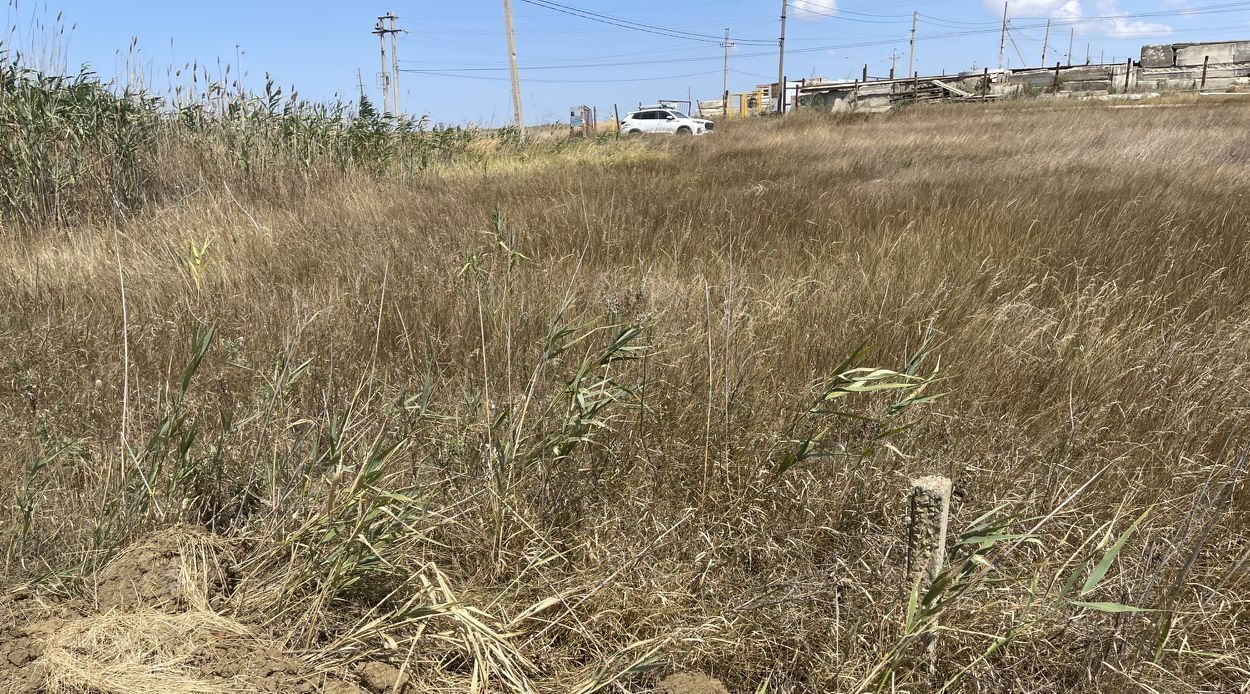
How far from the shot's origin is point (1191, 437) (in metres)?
2.01

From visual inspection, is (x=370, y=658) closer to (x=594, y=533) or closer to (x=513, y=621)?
(x=513, y=621)

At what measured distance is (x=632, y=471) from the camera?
6.14 feet

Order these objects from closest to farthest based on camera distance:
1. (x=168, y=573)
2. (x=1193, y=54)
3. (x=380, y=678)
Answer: (x=380, y=678), (x=168, y=573), (x=1193, y=54)

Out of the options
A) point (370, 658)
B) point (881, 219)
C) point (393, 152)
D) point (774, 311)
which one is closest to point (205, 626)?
point (370, 658)

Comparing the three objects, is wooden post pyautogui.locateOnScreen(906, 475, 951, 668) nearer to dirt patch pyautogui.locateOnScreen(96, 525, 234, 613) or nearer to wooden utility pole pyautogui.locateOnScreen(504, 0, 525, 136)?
dirt patch pyautogui.locateOnScreen(96, 525, 234, 613)

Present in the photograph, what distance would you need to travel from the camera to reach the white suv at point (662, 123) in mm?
27938

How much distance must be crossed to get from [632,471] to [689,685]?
63 cm

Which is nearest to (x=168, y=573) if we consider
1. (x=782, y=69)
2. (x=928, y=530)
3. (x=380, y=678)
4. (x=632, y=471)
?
(x=380, y=678)

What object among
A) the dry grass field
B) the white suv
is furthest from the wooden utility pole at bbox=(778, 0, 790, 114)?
the dry grass field

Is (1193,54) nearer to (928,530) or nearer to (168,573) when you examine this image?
(928,530)

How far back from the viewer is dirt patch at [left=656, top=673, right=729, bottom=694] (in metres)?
1.32

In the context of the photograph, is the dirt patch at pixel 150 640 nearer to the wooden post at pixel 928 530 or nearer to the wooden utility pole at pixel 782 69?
the wooden post at pixel 928 530

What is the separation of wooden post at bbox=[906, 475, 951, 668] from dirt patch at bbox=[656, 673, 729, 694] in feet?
1.32

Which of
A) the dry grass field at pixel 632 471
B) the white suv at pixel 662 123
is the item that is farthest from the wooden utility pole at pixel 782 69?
the dry grass field at pixel 632 471
